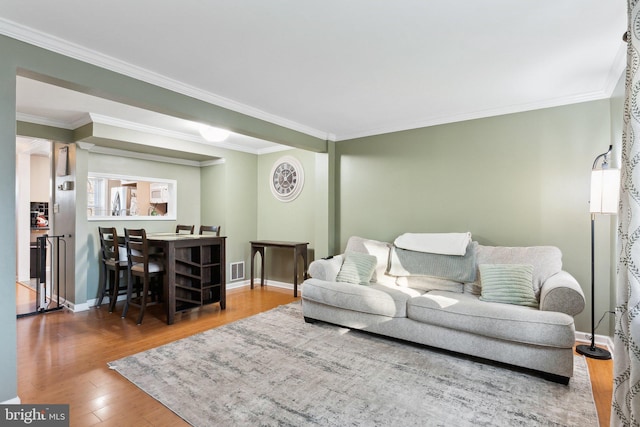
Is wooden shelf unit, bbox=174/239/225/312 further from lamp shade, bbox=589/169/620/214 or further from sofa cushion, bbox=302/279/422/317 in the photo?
lamp shade, bbox=589/169/620/214

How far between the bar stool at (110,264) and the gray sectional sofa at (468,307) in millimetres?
2362

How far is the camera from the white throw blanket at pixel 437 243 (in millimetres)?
3334

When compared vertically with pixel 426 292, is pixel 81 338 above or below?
below

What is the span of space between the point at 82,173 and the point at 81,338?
206 cm

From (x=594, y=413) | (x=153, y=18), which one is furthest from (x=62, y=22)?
(x=594, y=413)

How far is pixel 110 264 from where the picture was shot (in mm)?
4082

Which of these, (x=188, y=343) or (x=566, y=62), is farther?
(x=188, y=343)

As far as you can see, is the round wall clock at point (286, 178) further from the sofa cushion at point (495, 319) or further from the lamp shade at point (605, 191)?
the lamp shade at point (605, 191)

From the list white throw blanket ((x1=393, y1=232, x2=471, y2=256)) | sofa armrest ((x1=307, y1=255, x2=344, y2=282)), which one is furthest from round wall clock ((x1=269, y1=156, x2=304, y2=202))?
white throw blanket ((x1=393, y1=232, x2=471, y2=256))

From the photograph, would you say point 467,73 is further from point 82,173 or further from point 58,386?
point 82,173

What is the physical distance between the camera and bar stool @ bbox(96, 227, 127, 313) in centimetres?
398

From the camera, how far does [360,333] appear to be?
3.30 meters

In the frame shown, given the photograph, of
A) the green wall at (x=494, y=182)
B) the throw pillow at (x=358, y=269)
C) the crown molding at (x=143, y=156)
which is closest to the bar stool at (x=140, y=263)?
the crown molding at (x=143, y=156)

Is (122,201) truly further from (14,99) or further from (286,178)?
(14,99)
